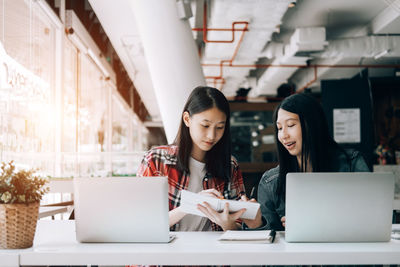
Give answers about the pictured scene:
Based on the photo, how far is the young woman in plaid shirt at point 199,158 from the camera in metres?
2.04

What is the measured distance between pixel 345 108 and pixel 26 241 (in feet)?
22.7

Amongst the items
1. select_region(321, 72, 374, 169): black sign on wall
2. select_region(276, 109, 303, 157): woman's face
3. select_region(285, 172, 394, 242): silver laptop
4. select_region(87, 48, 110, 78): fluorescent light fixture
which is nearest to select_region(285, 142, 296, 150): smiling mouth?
select_region(276, 109, 303, 157): woman's face

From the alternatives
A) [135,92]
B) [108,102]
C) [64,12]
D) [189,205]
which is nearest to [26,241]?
[189,205]

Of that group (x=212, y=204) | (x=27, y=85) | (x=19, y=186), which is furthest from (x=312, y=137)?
(x=27, y=85)

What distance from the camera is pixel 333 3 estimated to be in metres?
6.88

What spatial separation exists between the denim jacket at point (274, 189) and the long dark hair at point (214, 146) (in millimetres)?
248

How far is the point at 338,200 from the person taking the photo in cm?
147

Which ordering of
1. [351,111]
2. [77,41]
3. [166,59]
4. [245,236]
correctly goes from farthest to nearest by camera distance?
[351,111]
[77,41]
[166,59]
[245,236]

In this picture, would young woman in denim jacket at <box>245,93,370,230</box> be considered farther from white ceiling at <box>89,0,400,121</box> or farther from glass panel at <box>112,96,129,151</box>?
glass panel at <box>112,96,129,151</box>

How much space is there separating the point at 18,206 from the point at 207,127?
921mm

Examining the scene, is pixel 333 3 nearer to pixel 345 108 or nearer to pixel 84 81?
pixel 345 108

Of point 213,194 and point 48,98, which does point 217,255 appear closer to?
point 213,194

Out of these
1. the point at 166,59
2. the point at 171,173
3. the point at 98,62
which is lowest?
the point at 171,173

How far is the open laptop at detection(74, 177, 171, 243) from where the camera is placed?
150cm
